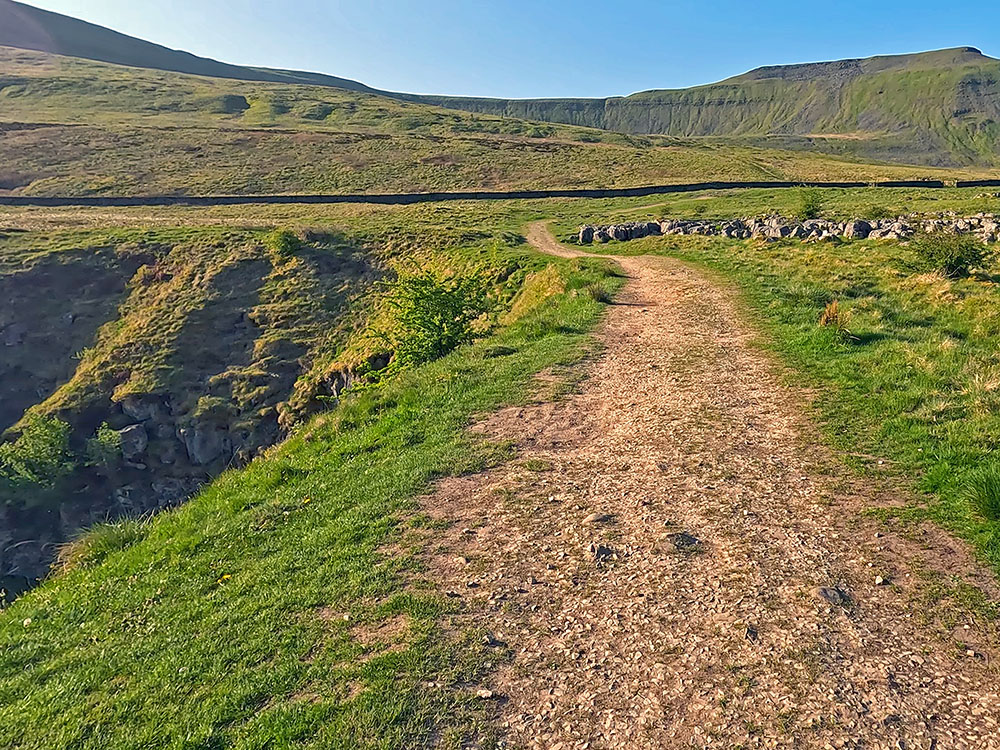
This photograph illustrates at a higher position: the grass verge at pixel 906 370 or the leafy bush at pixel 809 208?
the leafy bush at pixel 809 208

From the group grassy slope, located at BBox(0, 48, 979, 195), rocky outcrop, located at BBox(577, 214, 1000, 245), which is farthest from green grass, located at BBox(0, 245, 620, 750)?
grassy slope, located at BBox(0, 48, 979, 195)

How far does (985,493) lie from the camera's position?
650 centimetres

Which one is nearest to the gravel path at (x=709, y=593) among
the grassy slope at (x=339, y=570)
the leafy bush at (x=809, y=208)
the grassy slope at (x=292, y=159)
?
the grassy slope at (x=339, y=570)

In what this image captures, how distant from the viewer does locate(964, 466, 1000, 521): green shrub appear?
6361 millimetres

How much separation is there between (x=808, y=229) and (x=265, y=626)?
35.5 meters

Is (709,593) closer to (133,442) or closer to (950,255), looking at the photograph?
(950,255)

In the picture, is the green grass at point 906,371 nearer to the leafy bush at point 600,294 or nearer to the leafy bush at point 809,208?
the leafy bush at point 600,294

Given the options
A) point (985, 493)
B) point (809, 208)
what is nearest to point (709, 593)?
point (985, 493)

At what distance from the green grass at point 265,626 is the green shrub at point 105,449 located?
23.2m

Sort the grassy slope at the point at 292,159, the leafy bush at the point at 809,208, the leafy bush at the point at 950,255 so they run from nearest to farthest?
the leafy bush at the point at 950,255
the leafy bush at the point at 809,208
the grassy slope at the point at 292,159

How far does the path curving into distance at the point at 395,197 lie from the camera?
202 feet

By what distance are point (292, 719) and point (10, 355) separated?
4022 cm

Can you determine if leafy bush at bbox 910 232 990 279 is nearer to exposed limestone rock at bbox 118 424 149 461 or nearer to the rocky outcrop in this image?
the rocky outcrop

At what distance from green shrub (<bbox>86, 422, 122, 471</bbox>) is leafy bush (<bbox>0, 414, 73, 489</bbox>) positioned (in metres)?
0.94
